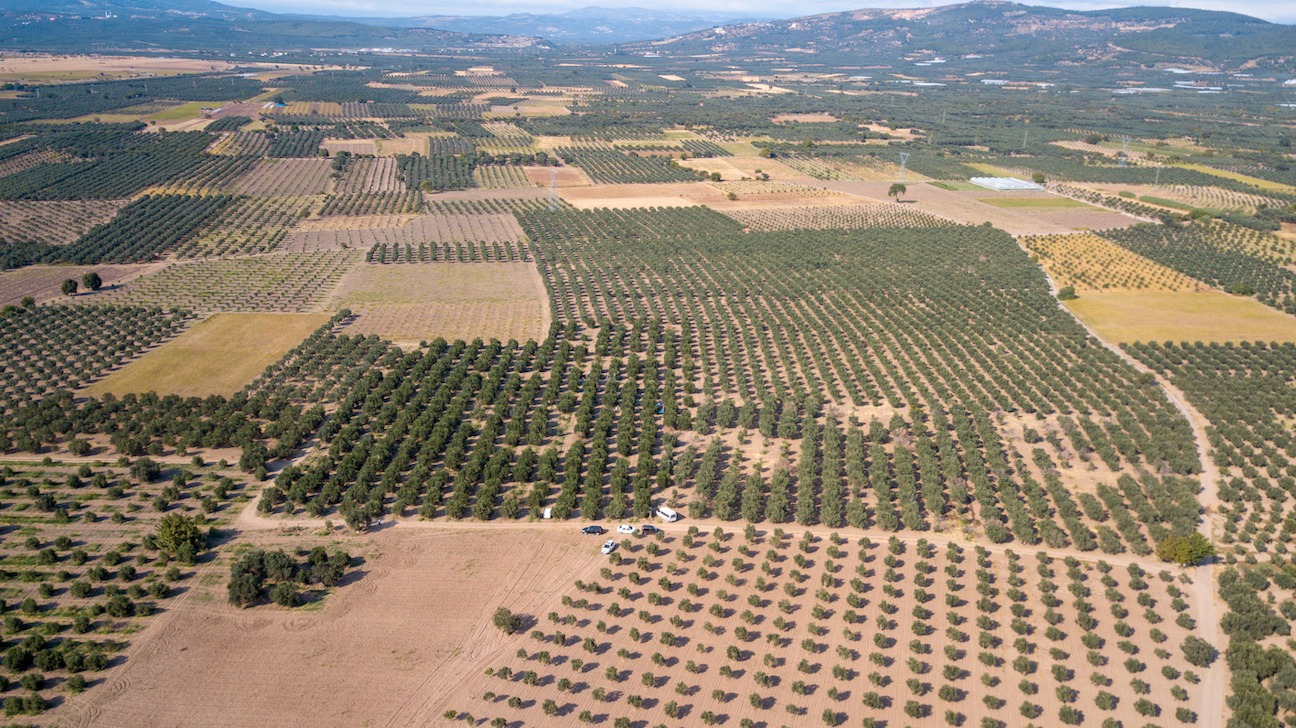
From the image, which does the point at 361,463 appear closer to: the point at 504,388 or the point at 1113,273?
the point at 504,388

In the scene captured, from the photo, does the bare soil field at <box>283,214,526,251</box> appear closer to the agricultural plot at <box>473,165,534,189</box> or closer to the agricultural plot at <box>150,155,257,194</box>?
the agricultural plot at <box>473,165,534,189</box>

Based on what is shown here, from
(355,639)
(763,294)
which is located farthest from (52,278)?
(763,294)

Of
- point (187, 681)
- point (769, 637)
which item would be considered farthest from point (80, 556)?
point (769, 637)

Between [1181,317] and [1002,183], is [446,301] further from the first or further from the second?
[1002,183]

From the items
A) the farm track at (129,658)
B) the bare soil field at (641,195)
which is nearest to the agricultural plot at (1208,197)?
the bare soil field at (641,195)

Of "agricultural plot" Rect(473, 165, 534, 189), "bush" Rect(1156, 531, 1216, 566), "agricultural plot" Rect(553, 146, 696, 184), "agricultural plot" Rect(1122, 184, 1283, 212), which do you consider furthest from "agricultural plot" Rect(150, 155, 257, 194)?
"agricultural plot" Rect(1122, 184, 1283, 212)

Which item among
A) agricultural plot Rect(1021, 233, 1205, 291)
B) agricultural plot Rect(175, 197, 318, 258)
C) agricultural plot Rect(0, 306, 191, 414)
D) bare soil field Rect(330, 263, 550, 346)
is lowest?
agricultural plot Rect(0, 306, 191, 414)

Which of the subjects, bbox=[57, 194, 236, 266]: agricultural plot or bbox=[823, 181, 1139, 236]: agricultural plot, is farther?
bbox=[823, 181, 1139, 236]: agricultural plot
